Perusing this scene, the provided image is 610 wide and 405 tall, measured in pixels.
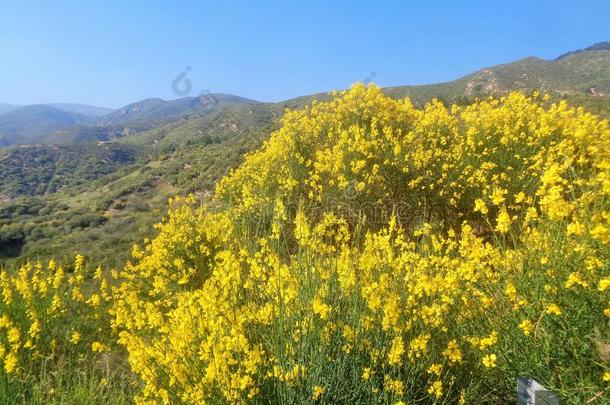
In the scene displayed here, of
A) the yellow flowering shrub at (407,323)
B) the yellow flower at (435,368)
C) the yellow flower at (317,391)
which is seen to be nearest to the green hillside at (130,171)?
the yellow flowering shrub at (407,323)

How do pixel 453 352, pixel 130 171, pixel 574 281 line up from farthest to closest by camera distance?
1. pixel 130 171
2. pixel 453 352
3. pixel 574 281

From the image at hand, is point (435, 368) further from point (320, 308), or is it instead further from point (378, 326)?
point (320, 308)

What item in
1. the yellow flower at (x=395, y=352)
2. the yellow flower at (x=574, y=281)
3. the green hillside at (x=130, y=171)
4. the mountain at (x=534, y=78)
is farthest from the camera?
the mountain at (x=534, y=78)

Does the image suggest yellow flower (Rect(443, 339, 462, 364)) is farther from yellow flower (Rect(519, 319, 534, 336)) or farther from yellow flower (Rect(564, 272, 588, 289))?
yellow flower (Rect(564, 272, 588, 289))

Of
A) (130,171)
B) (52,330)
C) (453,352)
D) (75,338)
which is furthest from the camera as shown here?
(130,171)

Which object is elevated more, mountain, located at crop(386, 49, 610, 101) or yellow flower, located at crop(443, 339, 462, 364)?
mountain, located at crop(386, 49, 610, 101)

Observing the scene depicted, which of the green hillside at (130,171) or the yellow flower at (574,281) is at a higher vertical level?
the yellow flower at (574,281)

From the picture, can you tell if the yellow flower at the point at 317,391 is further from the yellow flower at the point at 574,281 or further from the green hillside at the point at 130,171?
the green hillside at the point at 130,171

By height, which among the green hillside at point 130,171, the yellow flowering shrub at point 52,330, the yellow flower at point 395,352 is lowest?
the green hillside at point 130,171

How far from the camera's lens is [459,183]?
21.7 feet

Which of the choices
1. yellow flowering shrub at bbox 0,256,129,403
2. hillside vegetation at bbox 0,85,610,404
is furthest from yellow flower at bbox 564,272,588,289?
yellow flowering shrub at bbox 0,256,129,403

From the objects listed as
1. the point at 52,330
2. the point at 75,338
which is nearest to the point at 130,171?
the point at 52,330

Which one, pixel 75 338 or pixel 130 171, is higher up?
pixel 75 338

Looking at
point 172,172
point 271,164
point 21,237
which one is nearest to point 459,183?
point 271,164
